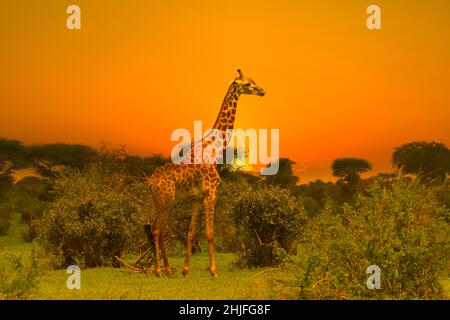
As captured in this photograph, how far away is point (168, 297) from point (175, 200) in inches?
141

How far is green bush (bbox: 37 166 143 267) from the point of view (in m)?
16.7

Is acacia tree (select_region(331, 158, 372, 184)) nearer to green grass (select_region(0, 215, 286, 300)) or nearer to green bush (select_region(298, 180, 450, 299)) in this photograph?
green grass (select_region(0, 215, 286, 300))

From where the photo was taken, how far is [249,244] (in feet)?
56.4

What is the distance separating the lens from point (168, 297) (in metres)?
11.4

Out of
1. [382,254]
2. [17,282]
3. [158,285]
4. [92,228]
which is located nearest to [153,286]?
[158,285]

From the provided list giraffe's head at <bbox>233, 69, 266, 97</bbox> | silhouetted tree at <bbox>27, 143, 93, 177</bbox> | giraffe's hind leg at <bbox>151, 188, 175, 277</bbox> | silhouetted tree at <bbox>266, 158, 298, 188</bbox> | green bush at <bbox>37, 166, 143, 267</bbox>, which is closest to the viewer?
giraffe's hind leg at <bbox>151, 188, 175, 277</bbox>

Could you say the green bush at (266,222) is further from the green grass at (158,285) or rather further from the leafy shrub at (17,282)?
the leafy shrub at (17,282)

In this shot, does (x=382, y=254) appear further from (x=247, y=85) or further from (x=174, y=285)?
(x=247, y=85)

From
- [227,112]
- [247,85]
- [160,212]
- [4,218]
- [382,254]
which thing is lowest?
[4,218]

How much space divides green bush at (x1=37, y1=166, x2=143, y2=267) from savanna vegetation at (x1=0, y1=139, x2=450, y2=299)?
23 millimetres

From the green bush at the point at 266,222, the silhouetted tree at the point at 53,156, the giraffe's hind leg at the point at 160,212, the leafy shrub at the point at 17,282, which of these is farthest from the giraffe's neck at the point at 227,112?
the silhouetted tree at the point at 53,156

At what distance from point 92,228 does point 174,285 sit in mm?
4228

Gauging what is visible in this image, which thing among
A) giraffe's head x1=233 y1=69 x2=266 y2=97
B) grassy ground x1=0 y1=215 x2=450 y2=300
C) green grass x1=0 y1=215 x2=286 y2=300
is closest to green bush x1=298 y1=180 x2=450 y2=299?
grassy ground x1=0 y1=215 x2=450 y2=300
